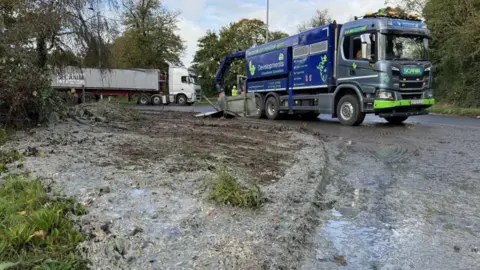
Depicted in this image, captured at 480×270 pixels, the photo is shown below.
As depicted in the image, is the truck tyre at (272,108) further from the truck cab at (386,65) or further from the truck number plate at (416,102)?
the truck number plate at (416,102)

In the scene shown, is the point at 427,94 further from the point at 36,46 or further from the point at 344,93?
the point at 36,46

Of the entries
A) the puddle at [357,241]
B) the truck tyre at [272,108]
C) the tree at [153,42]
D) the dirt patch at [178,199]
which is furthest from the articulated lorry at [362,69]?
the tree at [153,42]

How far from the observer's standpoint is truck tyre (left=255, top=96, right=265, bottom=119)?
18069mm

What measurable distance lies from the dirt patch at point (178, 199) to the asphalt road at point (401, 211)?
28 cm

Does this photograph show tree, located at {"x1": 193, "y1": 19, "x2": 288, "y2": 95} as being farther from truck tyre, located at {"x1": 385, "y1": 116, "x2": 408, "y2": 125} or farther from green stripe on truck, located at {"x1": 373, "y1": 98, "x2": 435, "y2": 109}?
green stripe on truck, located at {"x1": 373, "y1": 98, "x2": 435, "y2": 109}

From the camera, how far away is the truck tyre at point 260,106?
18.1 metres

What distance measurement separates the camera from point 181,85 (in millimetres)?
37469

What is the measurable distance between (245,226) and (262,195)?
32.3 inches

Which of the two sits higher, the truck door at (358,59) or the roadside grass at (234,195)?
the truck door at (358,59)

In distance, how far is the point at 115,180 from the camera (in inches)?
183

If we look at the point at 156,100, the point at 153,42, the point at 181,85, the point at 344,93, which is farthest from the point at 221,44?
the point at 344,93

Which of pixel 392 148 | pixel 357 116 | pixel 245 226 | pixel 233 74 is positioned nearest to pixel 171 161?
pixel 245 226

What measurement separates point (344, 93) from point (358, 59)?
4.39 ft

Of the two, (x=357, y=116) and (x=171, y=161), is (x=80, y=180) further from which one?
(x=357, y=116)
